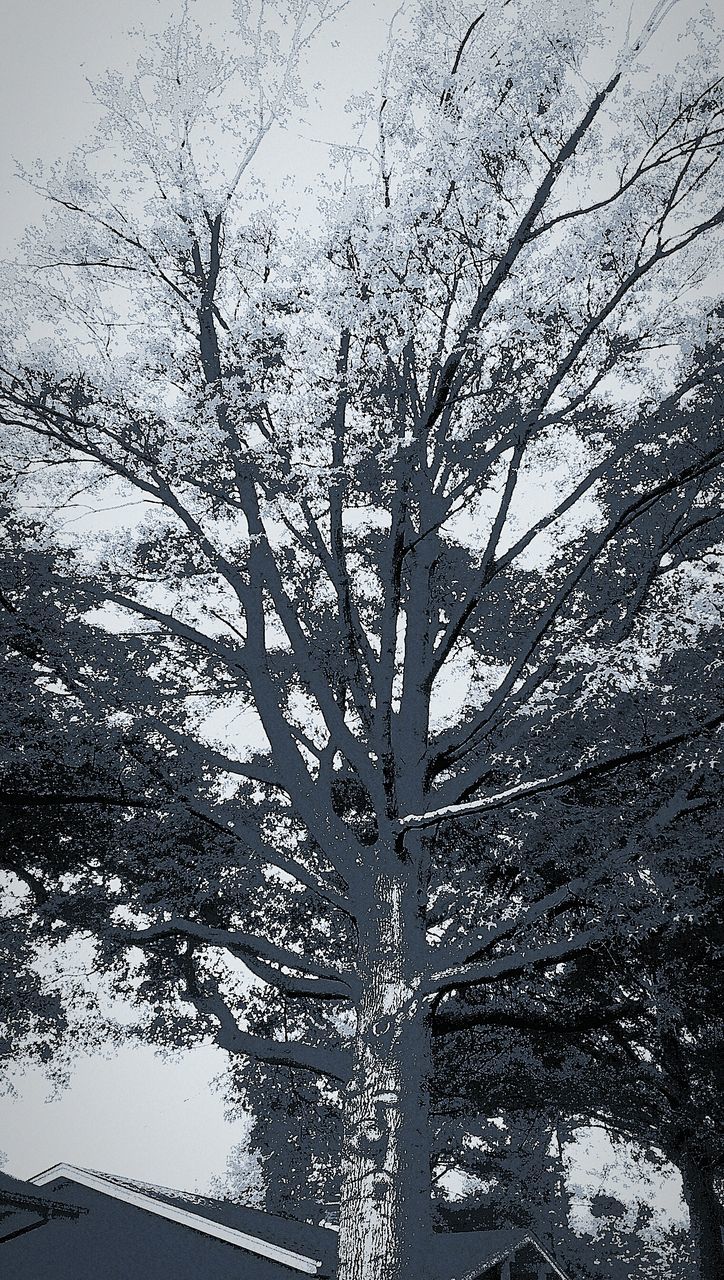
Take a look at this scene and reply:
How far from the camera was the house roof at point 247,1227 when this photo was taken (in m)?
11.2

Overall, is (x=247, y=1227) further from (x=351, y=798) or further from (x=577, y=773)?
(x=577, y=773)

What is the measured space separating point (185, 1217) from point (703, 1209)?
406 inches

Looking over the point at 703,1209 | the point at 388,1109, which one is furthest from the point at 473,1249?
the point at 388,1109

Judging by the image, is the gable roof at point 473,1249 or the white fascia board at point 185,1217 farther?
the gable roof at point 473,1249

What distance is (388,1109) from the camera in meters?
5.81

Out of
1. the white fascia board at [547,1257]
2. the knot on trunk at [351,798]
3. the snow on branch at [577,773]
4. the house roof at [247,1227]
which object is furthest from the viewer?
the white fascia board at [547,1257]

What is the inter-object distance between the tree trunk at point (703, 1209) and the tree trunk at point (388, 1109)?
38.7ft

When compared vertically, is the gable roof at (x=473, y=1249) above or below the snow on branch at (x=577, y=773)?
below

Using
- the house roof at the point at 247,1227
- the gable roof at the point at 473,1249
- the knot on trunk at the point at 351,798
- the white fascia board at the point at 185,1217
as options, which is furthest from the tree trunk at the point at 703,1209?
the knot on trunk at the point at 351,798

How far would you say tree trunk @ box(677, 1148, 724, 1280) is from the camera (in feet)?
46.7

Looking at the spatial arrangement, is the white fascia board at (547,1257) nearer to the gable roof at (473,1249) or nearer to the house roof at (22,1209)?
the gable roof at (473,1249)

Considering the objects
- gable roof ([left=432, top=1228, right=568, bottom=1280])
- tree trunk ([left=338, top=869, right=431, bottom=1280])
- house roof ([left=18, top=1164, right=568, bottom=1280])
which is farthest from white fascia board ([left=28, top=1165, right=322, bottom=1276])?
tree trunk ([left=338, top=869, right=431, bottom=1280])

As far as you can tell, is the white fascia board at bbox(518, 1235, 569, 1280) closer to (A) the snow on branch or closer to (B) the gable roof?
(B) the gable roof

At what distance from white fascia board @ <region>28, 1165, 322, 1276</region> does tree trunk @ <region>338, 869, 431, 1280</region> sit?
7284 mm
